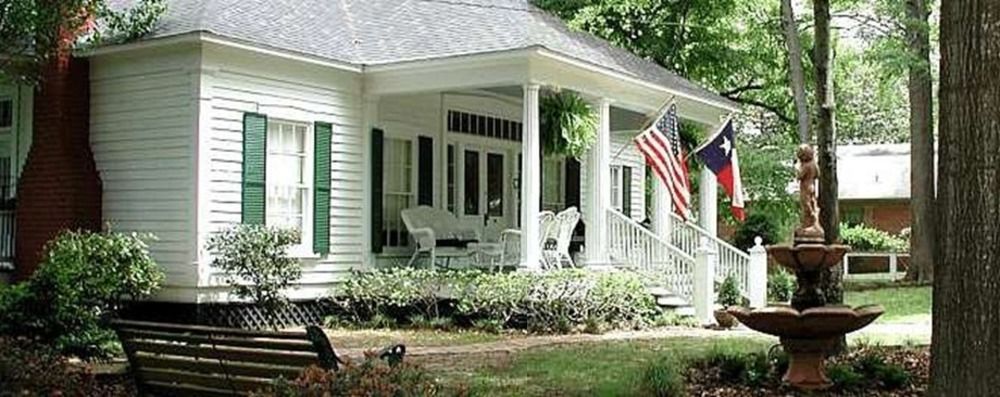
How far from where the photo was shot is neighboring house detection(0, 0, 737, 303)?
572 inches

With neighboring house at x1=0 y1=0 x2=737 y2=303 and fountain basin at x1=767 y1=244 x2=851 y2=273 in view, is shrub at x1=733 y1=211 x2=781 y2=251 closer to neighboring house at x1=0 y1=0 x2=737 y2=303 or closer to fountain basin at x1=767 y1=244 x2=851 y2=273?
neighboring house at x1=0 y1=0 x2=737 y2=303

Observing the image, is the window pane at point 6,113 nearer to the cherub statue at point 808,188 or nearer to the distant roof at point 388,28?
the distant roof at point 388,28

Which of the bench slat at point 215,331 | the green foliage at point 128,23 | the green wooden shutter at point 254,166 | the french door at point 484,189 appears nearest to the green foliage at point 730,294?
the french door at point 484,189

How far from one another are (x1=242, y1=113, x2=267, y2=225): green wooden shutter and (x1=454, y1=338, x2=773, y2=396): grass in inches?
178

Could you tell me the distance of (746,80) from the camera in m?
30.8

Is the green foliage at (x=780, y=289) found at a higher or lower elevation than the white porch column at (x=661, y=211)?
lower

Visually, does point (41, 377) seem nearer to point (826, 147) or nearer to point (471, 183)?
point (826, 147)

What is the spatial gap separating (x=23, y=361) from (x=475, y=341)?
21.0ft

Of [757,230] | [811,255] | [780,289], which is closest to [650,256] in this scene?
[780,289]

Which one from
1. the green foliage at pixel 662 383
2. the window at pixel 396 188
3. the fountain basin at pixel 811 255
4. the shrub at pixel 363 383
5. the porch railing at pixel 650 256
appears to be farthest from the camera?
the window at pixel 396 188

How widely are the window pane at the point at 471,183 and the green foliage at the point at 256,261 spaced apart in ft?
15.1

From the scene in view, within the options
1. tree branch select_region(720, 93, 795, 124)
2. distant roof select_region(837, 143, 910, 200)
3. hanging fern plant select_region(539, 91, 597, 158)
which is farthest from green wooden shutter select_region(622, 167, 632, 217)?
distant roof select_region(837, 143, 910, 200)

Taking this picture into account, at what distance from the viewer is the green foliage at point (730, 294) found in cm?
1853

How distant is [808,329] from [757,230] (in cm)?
2207
